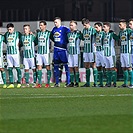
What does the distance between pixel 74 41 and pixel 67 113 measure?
10.4m

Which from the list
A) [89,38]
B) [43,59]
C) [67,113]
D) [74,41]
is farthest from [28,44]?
[67,113]

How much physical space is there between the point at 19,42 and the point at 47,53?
959mm

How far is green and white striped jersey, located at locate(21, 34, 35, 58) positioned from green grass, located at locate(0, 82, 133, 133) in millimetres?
5929

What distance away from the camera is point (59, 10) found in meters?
53.0

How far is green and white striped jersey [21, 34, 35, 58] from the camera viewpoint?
76.2 ft

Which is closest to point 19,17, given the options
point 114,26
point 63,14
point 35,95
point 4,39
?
point 63,14

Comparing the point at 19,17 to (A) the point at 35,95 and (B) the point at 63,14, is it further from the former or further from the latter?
(A) the point at 35,95

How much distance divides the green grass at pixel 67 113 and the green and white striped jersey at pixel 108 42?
16.9ft

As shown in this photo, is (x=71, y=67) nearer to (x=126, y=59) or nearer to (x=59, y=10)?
(x=126, y=59)

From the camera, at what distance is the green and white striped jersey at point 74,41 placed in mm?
22891

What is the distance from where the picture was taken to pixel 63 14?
174 ft

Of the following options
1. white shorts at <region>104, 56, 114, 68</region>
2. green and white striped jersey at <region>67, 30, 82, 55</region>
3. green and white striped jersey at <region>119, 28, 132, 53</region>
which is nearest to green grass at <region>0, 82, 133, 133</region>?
green and white striped jersey at <region>119, 28, 132, 53</region>

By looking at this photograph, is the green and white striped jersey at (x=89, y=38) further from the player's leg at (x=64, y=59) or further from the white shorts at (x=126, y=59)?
the white shorts at (x=126, y=59)

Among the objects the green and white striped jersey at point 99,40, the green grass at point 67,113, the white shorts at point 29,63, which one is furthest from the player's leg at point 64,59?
the green grass at point 67,113
